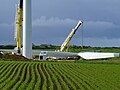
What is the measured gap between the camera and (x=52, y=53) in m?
97.6

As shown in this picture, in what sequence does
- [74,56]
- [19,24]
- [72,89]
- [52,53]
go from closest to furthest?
[72,89]
[19,24]
[52,53]
[74,56]

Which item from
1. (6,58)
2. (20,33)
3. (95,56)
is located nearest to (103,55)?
(95,56)

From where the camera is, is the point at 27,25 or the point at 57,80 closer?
the point at 57,80

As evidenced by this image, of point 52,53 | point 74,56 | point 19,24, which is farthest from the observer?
Answer: point 74,56

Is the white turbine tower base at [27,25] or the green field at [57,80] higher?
the white turbine tower base at [27,25]

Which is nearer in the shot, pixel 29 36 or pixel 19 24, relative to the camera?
pixel 29 36

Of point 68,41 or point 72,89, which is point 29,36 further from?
point 72,89

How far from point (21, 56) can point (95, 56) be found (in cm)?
3087

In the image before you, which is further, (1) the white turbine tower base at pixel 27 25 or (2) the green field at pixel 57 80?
(1) the white turbine tower base at pixel 27 25

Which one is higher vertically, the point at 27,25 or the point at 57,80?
the point at 27,25

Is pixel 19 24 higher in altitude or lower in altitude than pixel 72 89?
higher

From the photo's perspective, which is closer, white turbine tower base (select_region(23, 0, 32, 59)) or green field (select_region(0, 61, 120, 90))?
green field (select_region(0, 61, 120, 90))

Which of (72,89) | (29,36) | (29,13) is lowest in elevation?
(72,89)

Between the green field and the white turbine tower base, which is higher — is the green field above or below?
below
